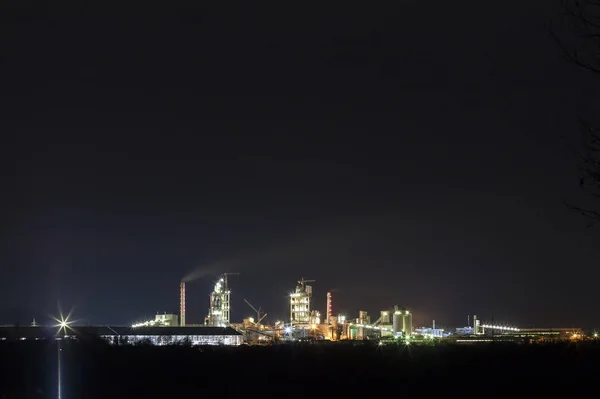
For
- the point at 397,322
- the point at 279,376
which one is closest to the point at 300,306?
the point at 397,322

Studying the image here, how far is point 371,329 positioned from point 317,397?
167032 millimetres

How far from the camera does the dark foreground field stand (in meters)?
36.5

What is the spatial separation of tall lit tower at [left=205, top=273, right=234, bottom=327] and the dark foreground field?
361ft

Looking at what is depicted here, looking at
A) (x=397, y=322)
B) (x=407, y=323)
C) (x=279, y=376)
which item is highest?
(x=279, y=376)

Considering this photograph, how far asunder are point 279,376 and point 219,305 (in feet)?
433

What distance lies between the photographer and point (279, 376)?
156 ft

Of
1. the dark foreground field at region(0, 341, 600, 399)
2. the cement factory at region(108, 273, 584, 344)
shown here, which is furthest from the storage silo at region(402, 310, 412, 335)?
the dark foreground field at region(0, 341, 600, 399)

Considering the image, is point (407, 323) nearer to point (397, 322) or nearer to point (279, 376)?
point (397, 322)

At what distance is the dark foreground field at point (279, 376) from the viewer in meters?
36.5

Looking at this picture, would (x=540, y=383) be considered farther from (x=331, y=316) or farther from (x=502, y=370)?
(x=331, y=316)

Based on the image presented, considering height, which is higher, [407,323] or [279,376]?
[279,376]

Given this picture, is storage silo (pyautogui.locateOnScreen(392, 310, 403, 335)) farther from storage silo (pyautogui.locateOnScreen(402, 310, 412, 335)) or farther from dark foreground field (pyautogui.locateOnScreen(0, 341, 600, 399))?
dark foreground field (pyautogui.locateOnScreen(0, 341, 600, 399))

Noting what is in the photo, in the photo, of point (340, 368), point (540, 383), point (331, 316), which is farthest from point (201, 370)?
point (331, 316)

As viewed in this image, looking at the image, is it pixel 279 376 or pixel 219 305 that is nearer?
pixel 279 376
